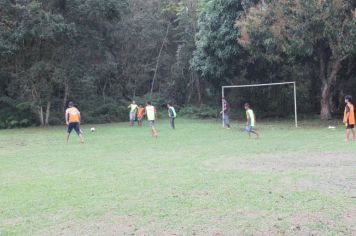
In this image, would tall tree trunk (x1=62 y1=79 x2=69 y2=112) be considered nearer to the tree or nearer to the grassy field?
the tree

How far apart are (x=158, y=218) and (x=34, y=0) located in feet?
68.5

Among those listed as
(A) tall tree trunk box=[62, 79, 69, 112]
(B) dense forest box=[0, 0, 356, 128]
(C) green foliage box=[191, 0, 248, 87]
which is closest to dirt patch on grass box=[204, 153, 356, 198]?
(B) dense forest box=[0, 0, 356, 128]

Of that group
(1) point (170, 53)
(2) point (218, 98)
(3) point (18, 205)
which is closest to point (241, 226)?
(3) point (18, 205)

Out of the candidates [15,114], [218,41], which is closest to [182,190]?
[218,41]

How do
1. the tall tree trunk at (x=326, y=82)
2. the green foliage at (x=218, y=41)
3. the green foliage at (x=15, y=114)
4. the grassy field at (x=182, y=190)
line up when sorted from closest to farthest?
the grassy field at (x=182, y=190) < the tall tree trunk at (x=326, y=82) < the green foliage at (x=218, y=41) < the green foliage at (x=15, y=114)

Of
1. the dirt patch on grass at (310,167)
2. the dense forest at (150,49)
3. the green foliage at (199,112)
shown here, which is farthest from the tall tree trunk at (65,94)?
the dirt patch on grass at (310,167)

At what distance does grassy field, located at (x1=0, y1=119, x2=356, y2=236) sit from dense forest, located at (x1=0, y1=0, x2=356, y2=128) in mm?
8219

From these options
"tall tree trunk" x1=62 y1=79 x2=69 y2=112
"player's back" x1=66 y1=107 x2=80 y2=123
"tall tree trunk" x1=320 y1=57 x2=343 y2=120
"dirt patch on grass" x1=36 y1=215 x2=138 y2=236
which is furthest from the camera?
"tall tree trunk" x1=62 y1=79 x2=69 y2=112

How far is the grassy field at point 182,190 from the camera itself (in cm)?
641

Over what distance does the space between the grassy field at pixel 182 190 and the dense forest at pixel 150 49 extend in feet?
27.0

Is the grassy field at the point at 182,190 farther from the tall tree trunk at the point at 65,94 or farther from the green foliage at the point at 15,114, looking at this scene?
the tall tree trunk at the point at 65,94

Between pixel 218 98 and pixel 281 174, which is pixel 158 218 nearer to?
pixel 281 174

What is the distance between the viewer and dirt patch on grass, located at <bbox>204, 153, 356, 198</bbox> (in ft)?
28.5

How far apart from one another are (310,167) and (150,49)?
28232 mm
